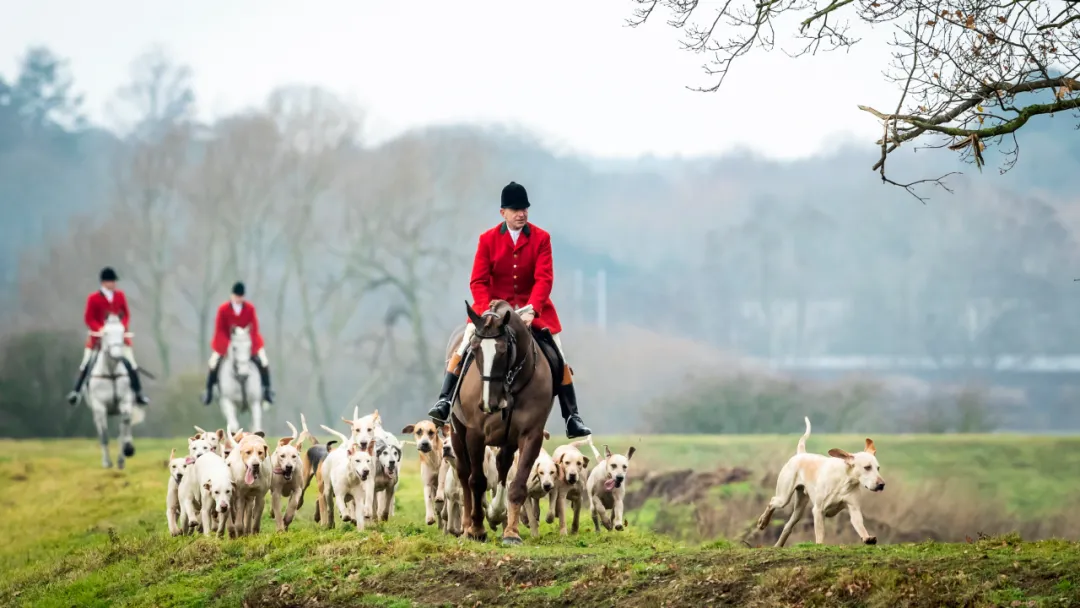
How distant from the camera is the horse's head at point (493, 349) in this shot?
A: 13102 mm

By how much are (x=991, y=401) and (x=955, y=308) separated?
5.81 m

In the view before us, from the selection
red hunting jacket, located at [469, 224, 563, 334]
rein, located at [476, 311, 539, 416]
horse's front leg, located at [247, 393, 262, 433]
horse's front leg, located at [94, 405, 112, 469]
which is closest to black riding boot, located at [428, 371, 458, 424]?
rein, located at [476, 311, 539, 416]

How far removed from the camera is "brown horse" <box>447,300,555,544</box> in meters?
13.2

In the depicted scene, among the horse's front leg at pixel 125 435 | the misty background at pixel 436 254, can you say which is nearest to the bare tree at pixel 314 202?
the misty background at pixel 436 254

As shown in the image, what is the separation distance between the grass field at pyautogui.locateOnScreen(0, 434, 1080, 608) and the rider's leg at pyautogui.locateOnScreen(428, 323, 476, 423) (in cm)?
121

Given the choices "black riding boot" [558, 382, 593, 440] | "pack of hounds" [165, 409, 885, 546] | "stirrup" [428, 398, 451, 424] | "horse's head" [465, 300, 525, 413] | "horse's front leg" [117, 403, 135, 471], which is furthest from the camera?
"horse's front leg" [117, 403, 135, 471]

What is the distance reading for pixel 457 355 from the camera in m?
14.4

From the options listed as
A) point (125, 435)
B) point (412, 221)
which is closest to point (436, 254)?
point (412, 221)

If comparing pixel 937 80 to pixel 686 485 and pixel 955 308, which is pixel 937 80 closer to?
pixel 686 485

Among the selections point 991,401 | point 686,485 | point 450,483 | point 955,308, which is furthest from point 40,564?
point 955,308

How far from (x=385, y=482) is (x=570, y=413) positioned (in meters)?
2.43

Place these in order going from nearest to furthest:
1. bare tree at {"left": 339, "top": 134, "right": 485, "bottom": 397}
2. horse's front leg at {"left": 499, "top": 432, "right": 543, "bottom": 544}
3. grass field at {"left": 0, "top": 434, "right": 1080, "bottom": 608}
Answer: grass field at {"left": 0, "top": 434, "right": 1080, "bottom": 608} < horse's front leg at {"left": 499, "top": 432, "right": 543, "bottom": 544} < bare tree at {"left": 339, "top": 134, "right": 485, "bottom": 397}

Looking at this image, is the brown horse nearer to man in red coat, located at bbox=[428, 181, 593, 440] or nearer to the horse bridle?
the horse bridle

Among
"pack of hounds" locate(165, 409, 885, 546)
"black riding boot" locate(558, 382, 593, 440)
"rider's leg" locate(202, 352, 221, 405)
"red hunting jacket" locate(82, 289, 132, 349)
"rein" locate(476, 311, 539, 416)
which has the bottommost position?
"pack of hounds" locate(165, 409, 885, 546)
